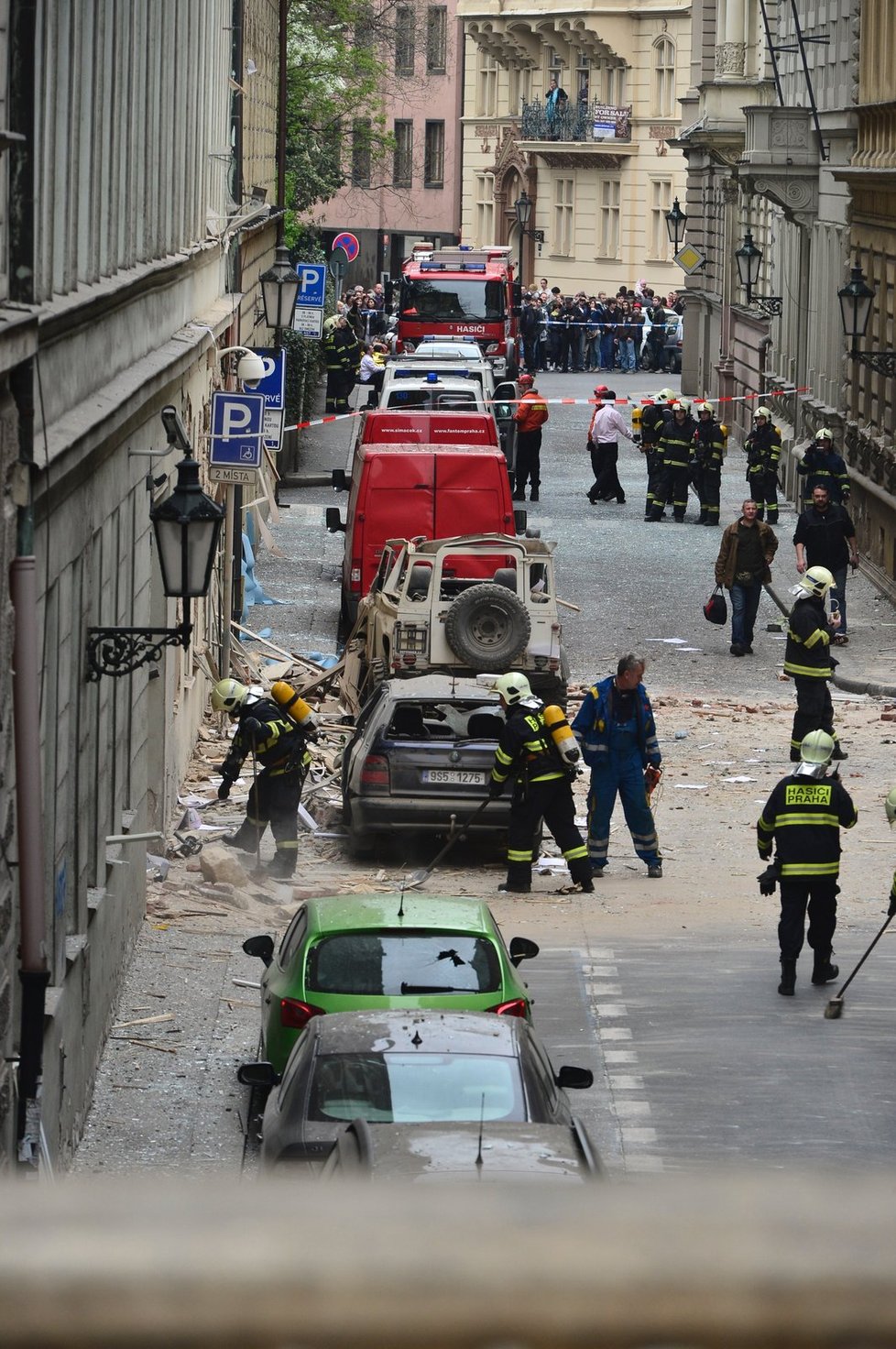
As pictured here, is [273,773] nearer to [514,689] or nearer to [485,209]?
[514,689]

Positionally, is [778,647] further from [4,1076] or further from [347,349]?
[347,349]

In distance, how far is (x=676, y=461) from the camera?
32906 millimetres

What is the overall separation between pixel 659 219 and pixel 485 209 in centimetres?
1343

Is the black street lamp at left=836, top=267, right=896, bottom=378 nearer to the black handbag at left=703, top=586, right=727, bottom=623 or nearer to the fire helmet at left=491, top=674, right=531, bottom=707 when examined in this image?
the black handbag at left=703, top=586, right=727, bottom=623

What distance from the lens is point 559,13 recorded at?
72812mm

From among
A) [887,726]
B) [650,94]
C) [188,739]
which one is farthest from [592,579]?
[650,94]

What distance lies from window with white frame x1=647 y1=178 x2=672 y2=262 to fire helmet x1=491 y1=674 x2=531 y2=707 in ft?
184

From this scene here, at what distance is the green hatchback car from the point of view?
9.11m

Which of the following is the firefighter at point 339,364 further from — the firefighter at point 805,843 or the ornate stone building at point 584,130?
the firefighter at point 805,843

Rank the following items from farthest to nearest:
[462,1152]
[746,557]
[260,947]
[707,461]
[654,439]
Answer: [654,439]
[707,461]
[746,557]
[260,947]
[462,1152]

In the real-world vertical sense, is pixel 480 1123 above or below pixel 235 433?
below

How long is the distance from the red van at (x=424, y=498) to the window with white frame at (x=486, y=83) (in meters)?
60.5

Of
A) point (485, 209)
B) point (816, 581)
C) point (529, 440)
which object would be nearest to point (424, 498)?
point (816, 581)

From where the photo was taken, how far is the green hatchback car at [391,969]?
911 centimetres
